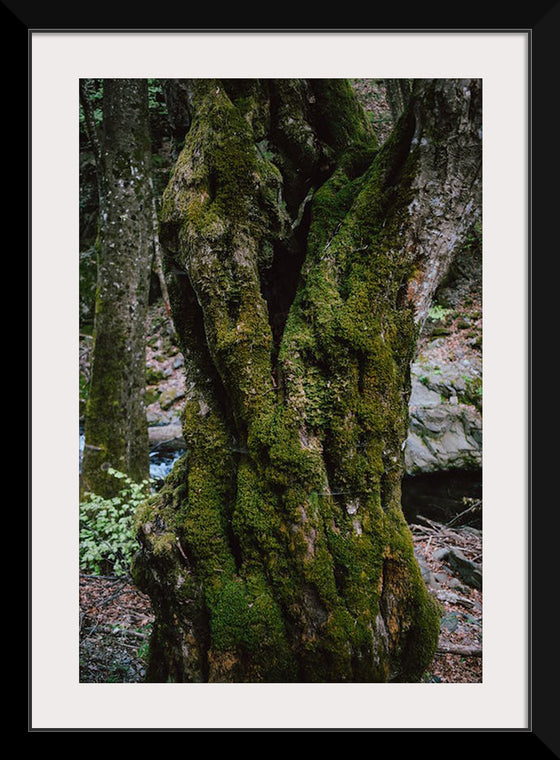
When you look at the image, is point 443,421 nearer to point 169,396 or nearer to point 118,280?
point 118,280

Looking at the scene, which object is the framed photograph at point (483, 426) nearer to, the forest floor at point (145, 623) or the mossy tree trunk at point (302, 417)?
the mossy tree trunk at point (302, 417)

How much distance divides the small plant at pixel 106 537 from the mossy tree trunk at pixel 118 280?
376 mm

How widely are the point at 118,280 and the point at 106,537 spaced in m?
2.54

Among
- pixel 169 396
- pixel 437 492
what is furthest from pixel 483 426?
pixel 169 396

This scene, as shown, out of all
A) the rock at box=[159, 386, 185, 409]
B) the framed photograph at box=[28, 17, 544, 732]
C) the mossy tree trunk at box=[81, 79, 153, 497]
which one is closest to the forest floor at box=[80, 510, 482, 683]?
the framed photograph at box=[28, 17, 544, 732]

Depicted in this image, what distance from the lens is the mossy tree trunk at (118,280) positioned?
4.32 meters

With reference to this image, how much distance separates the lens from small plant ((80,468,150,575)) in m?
3.65

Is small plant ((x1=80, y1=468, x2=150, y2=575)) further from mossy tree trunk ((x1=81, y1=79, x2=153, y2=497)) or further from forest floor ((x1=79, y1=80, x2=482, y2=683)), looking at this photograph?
mossy tree trunk ((x1=81, y1=79, x2=153, y2=497))

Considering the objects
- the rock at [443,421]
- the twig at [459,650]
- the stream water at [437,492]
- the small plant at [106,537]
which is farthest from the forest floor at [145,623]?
the rock at [443,421]

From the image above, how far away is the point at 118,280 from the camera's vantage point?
438cm
